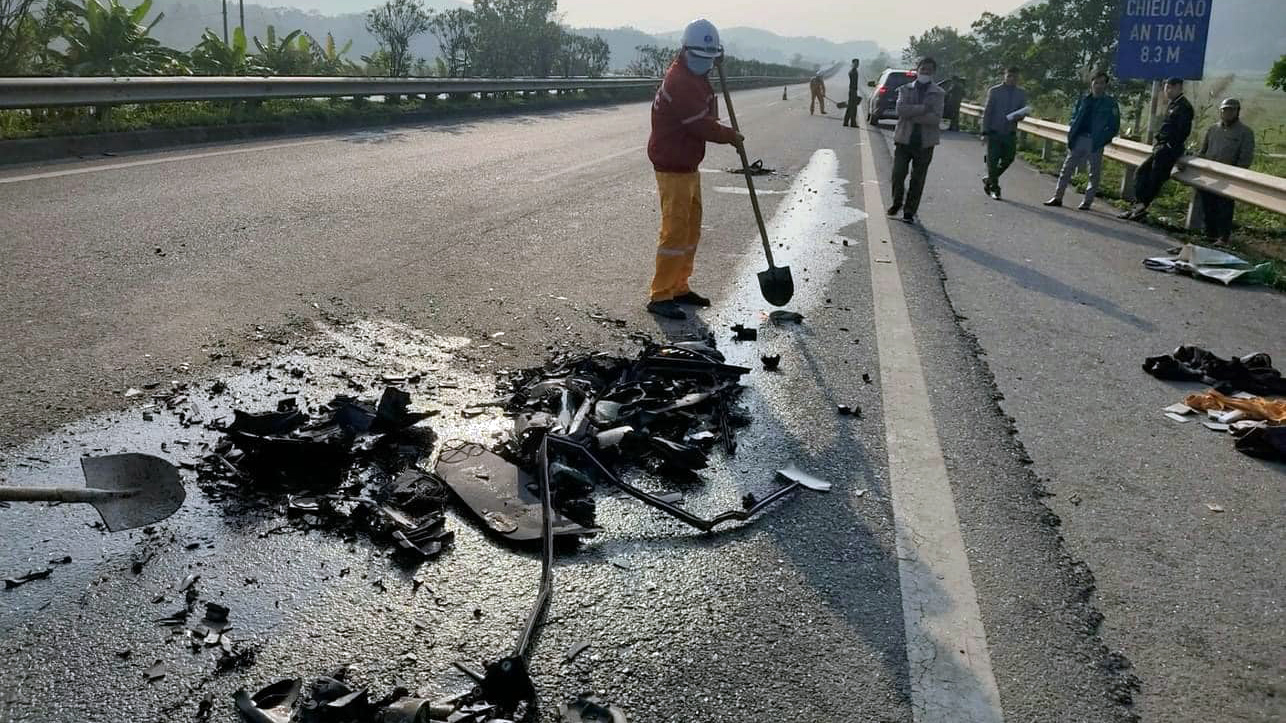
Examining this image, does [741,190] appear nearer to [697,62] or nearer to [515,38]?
[697,62]

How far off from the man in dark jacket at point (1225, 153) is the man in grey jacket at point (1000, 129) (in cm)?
235

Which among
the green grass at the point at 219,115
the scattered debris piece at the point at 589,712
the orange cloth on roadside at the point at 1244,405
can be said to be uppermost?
the green grass at the point at 219,115

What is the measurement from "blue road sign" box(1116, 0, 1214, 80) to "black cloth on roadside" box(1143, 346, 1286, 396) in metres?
10.0

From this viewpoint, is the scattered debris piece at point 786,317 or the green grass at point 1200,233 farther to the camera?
the green grass at point 1200,233

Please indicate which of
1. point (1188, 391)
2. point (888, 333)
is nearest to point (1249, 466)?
point (1188, 391)

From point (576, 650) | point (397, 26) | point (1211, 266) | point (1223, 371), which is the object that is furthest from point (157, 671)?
point (397, 26)

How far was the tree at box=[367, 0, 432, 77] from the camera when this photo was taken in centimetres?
2452

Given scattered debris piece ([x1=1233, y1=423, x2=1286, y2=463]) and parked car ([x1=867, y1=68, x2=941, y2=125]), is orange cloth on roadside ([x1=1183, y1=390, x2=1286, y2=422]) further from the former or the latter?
parked car ([x1=867, y1=68, x2=941, y2=125])

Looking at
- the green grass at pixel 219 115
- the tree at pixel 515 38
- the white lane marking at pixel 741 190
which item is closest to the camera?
the green grass at pixel 219 115

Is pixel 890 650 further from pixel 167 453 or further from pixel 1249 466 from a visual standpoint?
pixel 167 453

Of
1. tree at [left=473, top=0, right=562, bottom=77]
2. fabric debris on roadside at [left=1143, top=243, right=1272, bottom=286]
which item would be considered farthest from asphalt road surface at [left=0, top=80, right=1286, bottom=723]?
tree at [left=473, top=0, right=562, bottom=77]

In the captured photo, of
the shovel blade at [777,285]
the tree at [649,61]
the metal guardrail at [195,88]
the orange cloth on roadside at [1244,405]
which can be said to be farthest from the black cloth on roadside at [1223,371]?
the tree at [649,61]

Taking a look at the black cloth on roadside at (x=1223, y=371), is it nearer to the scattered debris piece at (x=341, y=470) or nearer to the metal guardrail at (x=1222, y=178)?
the scattered debris piece at (x=341, y=470)

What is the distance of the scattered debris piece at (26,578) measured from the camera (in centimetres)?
275
